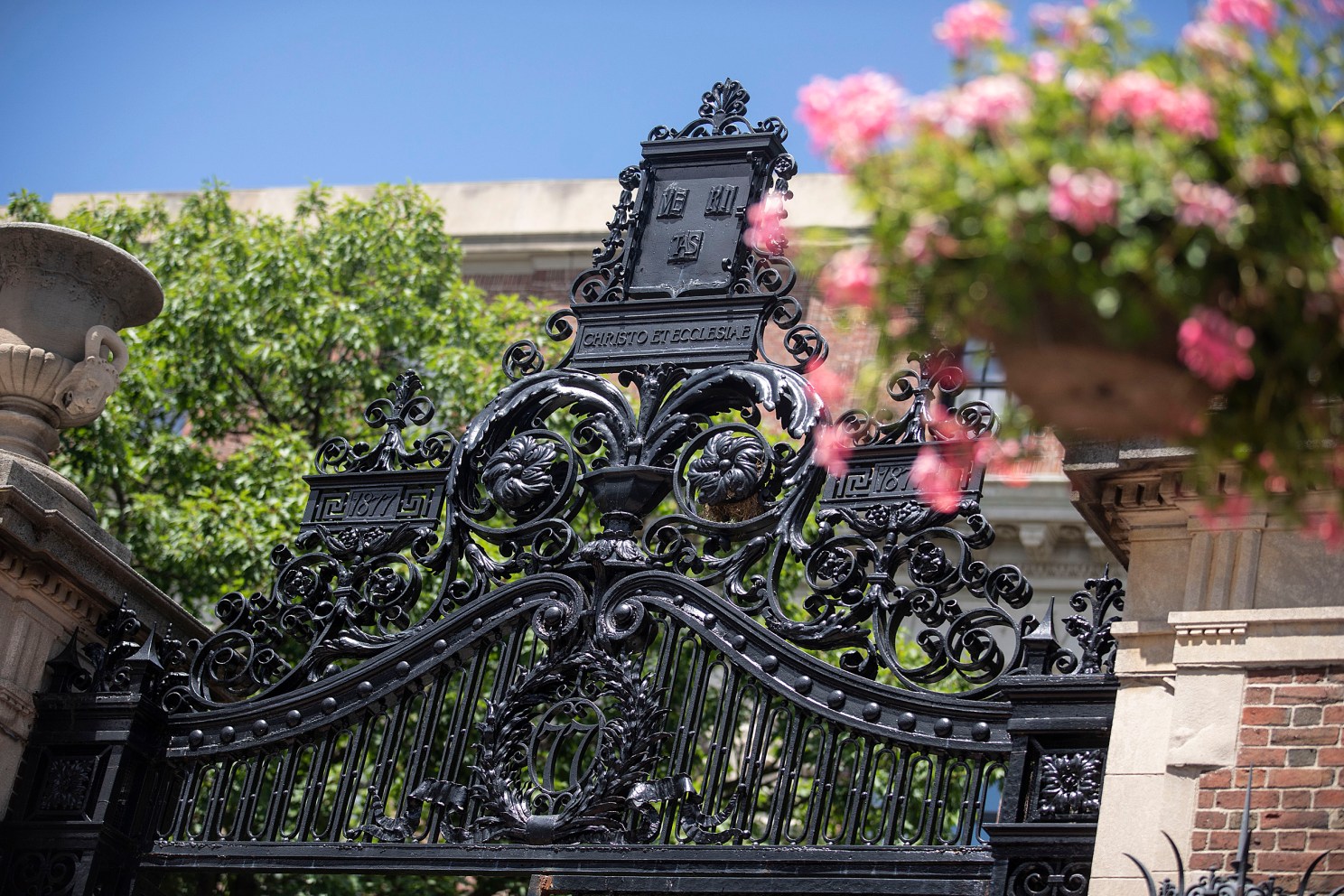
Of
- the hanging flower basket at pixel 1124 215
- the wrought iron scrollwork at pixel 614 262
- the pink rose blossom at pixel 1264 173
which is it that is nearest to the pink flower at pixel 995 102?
the hanging flower basket at pixel 1124 215

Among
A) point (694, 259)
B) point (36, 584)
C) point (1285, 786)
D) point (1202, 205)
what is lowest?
point (1285, 786)

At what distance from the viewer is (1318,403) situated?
21.4 feet

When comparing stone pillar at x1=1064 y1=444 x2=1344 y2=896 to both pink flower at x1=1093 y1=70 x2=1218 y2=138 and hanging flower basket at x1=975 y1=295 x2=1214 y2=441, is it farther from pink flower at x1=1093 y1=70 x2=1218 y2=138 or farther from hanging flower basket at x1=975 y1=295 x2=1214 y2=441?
pink flower at x1=1093 y1=70 x2=1218 y2=138

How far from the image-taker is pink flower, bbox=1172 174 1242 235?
3.94 m

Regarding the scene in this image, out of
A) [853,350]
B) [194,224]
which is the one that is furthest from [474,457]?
[853,350]

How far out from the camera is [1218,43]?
409cm

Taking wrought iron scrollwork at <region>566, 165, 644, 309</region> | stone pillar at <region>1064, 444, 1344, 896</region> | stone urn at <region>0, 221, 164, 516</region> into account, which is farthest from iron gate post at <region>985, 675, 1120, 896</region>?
stone urn at <region>0, 221, 164, 516</region>

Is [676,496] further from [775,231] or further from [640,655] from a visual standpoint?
[775,231]

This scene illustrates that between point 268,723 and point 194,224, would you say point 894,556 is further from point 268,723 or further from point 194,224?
point 194,224

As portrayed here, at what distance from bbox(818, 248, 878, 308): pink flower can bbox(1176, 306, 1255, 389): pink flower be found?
0.62 m

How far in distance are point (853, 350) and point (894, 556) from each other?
606 inches

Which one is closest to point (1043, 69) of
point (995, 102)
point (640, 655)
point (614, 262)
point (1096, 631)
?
point (995, 102)

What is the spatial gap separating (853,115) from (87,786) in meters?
6.37

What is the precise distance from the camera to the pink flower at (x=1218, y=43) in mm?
4090
